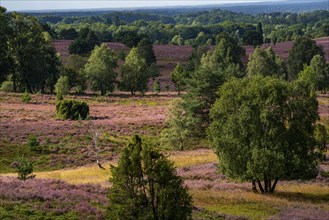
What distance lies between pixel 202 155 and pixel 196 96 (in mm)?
11731

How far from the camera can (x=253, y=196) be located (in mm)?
31516

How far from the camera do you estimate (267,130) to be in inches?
1214

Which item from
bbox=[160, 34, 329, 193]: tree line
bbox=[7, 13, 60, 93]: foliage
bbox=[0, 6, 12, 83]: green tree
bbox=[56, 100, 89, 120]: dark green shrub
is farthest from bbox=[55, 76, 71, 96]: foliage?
bbox=[160, 34, 329, 193]: tree line

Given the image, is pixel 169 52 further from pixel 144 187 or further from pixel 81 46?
pixel 144 187

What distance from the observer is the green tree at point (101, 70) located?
89.2 meters

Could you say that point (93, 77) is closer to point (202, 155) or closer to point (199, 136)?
point (199, 136)

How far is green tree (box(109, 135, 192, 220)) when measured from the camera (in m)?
19.0

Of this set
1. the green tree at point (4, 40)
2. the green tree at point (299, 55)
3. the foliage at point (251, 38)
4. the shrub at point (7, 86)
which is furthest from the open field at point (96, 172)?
the foliage at point (251, 38)

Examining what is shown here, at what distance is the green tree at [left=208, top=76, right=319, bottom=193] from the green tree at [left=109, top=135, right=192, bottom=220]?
40.0ft

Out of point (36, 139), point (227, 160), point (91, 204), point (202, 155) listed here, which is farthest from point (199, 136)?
point (91, 204)

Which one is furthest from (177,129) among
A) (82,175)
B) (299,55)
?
(299,55)

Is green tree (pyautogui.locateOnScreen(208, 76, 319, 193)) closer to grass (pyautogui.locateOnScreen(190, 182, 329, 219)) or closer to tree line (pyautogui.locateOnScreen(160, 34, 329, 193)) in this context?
tree line (pyautogui.locateOnScreen(160, 34, 329, 193))

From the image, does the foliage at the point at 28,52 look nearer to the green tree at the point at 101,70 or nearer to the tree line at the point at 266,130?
the green tree at the point at 101,70

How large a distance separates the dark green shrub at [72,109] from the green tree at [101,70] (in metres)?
25.4
